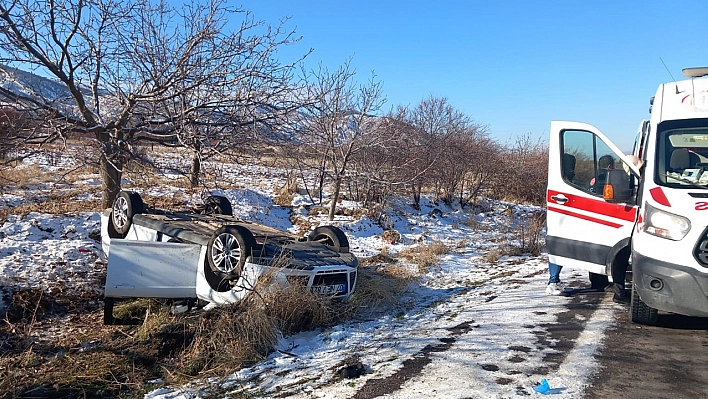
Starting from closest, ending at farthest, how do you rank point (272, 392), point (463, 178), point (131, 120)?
point (272, 392) → point (131, 120) → point (463, 178)

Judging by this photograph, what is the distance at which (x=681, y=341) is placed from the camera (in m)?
4.86

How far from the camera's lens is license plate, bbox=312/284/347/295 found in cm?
601

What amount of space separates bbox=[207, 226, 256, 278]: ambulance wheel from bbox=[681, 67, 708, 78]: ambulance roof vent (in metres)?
5.20

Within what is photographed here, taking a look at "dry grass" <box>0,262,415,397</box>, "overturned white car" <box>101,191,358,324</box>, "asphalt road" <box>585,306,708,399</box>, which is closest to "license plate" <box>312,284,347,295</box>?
"overturned white car" <box>101,191,358,324</box>

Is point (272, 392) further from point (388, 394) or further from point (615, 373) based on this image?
point (615, 373)

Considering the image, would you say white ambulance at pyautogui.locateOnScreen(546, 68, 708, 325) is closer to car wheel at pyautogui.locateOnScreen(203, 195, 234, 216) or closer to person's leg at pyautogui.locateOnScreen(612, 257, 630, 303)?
person's leg at pyautogui.locateOnScreen(612, 257, 630, 303)

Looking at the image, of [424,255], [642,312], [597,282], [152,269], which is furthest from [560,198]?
[152,269]

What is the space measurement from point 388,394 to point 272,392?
0.96m

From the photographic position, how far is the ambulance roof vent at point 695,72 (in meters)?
5.42

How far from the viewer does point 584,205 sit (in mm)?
6078

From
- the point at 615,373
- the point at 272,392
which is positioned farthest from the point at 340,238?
the point at 615,373

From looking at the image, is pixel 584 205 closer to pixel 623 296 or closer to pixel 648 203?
pixel 623 296

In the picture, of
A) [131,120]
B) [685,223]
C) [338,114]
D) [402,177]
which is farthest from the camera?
[402,177]

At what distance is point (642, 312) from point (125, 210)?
697cm
